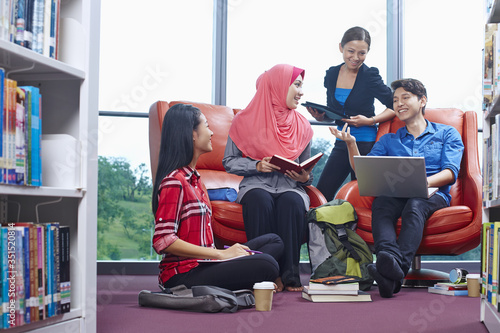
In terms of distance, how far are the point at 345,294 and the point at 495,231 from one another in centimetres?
87

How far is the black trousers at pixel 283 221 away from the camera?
105 inches

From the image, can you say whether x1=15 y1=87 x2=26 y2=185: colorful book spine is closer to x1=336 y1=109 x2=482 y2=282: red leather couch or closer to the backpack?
the backpack

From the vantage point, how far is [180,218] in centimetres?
217

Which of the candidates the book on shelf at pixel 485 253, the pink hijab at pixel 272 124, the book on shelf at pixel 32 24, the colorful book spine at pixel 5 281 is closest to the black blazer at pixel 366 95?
the pink hijab at pixel 272 124

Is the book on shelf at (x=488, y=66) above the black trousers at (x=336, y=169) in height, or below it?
above

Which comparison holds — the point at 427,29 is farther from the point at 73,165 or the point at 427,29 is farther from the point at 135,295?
the point at 73,165

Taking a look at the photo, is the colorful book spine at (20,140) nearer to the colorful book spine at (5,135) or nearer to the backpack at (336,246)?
the colorful book spine at (5,135)

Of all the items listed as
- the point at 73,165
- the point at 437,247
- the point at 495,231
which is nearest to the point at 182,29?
the point at 437,247

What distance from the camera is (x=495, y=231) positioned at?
166 cm

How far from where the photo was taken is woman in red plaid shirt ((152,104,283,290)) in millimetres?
2086

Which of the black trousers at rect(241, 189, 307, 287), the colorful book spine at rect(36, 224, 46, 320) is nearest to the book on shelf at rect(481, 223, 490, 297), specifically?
the black trousers at rect(241, 189, 307, 287)

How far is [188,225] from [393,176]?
1.13 meters

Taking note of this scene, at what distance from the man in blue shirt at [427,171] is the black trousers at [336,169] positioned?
253 mm

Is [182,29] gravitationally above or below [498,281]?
above
